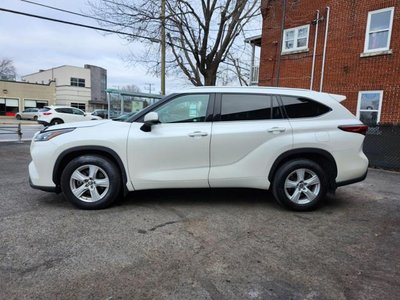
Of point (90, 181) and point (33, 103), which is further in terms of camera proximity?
point (33, 103)

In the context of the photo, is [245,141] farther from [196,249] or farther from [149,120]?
[196,249]

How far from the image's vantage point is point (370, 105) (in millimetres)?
12555

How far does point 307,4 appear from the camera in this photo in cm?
1456

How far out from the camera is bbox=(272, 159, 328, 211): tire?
4.52 metres

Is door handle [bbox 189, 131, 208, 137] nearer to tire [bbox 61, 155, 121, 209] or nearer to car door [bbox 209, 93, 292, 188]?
car door [bbox 209, 93, 292, 188]

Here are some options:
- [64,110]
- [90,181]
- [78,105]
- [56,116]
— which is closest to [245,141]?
[90,181]

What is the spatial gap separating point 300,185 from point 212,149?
136cm

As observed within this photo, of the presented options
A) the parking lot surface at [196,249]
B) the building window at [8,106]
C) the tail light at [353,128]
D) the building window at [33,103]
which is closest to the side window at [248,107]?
the tail light at [353,128]

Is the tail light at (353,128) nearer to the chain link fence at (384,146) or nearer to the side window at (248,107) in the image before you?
the side window at (248,107)

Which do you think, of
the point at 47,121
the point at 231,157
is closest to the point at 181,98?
the point at 231,157

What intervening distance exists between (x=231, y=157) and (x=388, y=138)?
631cm

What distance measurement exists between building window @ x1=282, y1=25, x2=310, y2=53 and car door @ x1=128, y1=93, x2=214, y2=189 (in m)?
11.9

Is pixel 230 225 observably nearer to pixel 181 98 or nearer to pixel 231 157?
pixel 231 157

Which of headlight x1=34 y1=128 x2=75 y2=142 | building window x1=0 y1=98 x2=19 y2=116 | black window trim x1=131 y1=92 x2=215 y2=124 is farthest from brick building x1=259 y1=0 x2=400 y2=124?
building window x1=0 y1=98 x2=19 y2=116
